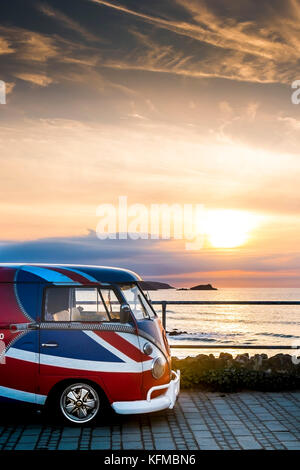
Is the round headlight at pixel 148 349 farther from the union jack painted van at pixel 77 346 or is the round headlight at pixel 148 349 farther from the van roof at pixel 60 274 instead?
the van roof at pixel 60 274

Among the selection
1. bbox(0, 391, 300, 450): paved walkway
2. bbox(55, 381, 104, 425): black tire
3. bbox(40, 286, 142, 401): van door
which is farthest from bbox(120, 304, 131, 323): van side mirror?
bbox(0, 391, 300, 450): paved walkway

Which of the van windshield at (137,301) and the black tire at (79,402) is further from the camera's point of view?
the van windshield at (137,301)

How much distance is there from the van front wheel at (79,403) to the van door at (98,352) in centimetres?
21

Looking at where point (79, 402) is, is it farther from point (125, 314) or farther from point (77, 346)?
point (125, 314)

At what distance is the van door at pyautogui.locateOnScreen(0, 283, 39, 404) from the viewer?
834 centimetres

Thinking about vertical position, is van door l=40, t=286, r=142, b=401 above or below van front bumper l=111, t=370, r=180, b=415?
above

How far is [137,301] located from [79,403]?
1.65 meters

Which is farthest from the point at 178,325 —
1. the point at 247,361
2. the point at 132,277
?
the point at 132,277

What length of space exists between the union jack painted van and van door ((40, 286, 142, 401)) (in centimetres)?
1

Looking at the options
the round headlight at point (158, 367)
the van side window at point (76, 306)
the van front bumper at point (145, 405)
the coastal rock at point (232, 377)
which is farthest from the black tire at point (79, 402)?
the coastal rock at point (232, 377)

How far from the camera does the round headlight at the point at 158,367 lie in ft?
27.5

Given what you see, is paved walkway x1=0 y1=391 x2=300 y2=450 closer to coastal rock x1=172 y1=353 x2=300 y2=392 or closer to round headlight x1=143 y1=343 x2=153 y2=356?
coastal rock x1=172 y1=353 x2=300 y2=392
